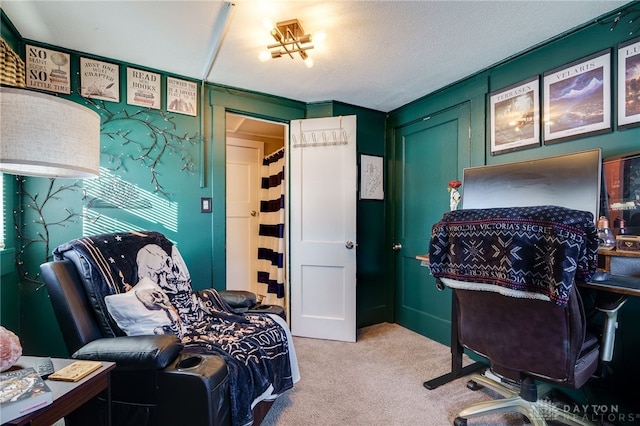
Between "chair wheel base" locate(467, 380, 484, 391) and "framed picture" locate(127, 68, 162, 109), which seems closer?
"chair wheel base" locate(467, 380, 484, 391)

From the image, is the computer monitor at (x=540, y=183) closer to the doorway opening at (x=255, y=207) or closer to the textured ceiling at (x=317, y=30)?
the textured ceiling at (x=317, y=30)

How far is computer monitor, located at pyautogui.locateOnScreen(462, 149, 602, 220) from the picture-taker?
5.54 ft

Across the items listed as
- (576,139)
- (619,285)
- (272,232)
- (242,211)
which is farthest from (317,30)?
(242,211)

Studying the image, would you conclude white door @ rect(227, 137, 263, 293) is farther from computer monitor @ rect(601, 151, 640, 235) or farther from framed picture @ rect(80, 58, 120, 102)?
computer monitor @ rect(601, 151, 640, 235)

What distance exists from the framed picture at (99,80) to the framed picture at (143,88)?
0.08 m

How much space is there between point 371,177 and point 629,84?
79.1 inches

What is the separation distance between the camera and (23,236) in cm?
198

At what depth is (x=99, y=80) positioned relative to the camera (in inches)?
87.5

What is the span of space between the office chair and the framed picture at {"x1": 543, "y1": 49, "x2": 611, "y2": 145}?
1061 mm

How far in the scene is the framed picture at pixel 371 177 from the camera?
3215mm

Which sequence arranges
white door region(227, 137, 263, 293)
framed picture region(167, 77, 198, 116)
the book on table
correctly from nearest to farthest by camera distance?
the book on table, framed picture region(167, 77, 198, 116), white door region(227, 137, 263, 293)

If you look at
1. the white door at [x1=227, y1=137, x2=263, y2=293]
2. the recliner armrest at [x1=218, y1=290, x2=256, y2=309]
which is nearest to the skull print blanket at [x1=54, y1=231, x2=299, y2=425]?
the recliner armrest at [x1=218, y1=290, x2=256, y2=309]

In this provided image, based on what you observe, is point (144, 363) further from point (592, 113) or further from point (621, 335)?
point (592, 113)

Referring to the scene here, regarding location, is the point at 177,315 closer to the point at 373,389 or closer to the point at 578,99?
the point at 373,389
